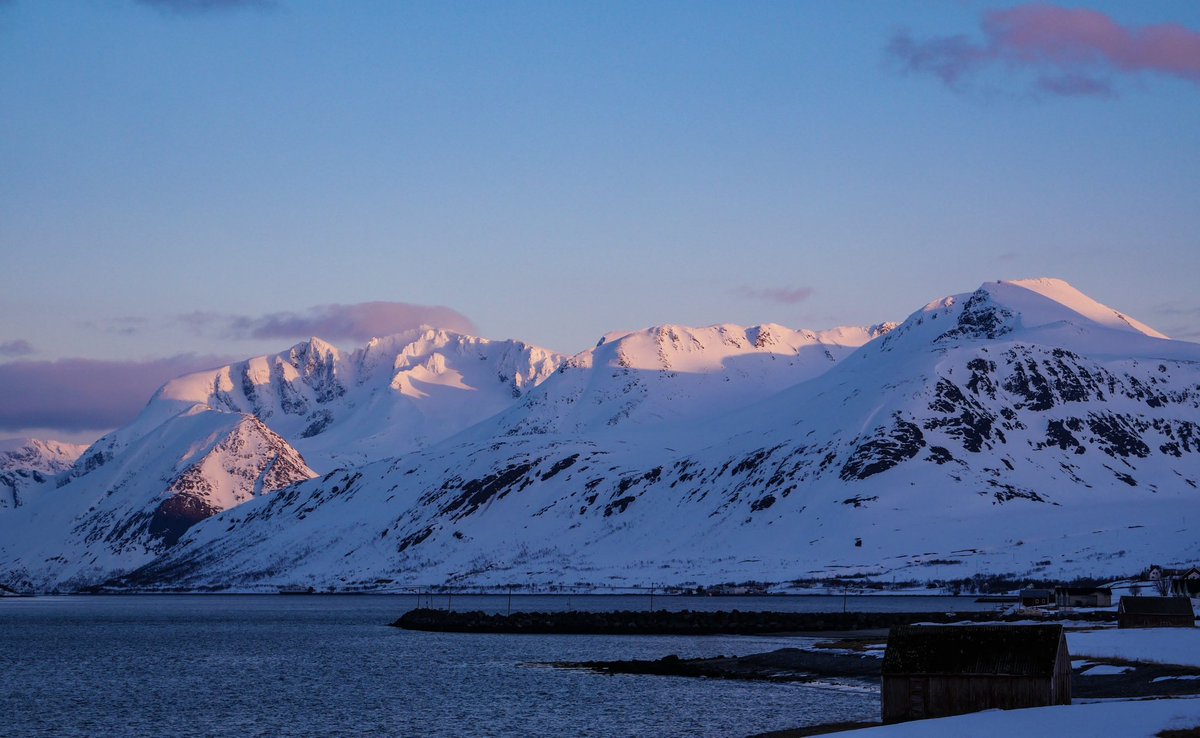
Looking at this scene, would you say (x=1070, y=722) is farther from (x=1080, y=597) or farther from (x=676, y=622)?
(x=676, y=622)

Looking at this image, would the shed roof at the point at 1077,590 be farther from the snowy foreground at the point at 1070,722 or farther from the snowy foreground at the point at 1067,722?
the snowy foreground at the point at 1067,722

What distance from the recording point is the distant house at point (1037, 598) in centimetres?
15700

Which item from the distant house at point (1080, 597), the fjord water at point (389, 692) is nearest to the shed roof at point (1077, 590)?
the distant house at point (1080, 597)

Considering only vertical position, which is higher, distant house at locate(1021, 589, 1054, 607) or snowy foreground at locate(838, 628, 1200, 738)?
snowy foreground at locate(838, 628, 1200, 738)

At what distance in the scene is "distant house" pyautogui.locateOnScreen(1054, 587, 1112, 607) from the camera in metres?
143

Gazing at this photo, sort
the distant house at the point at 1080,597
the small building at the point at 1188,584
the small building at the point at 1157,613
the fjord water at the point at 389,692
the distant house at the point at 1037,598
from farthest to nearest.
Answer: the distant house at the point at 1037,598, the distant house at the point at 1080,597, the small building at the point at 1188,584, the small building at the point at 1157,613, the fjord water at the point at 389,692

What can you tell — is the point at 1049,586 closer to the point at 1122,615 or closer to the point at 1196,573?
the point at 1196,573

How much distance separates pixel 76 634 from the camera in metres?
165

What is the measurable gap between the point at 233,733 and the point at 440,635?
8209cm

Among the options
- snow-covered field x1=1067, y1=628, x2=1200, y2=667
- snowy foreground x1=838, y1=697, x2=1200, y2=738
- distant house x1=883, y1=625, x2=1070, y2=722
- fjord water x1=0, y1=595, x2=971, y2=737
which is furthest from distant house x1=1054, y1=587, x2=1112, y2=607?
snowy foreground x1=838, y1=697, x2=1200, y2=738

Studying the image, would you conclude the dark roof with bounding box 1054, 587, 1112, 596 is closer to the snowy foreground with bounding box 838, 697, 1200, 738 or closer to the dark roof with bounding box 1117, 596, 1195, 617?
the dark roof with bounding box 1117, 596, 1195, 617

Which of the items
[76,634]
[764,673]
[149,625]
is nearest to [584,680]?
[764,673]

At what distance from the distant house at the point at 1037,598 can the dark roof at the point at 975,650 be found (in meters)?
103

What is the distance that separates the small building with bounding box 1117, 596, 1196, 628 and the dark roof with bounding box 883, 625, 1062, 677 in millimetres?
46870
